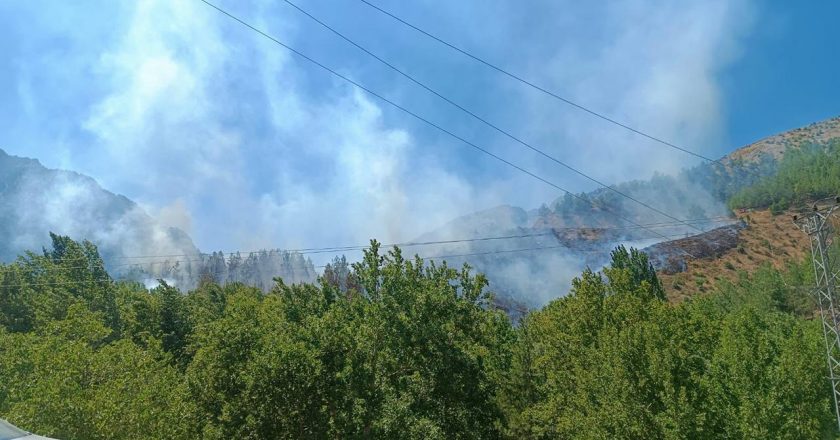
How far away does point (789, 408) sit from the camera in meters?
25.3

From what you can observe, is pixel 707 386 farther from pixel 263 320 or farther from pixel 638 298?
pixel 263 320

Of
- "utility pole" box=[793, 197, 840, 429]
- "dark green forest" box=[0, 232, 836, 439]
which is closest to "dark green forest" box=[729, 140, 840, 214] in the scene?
"dark green forest" box=[0, 232, 836, 439]

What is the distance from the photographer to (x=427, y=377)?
90.3ft

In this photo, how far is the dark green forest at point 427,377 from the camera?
23469 millimetres

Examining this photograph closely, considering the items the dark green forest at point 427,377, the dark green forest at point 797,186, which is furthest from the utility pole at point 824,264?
the dark green forest at point 797,186

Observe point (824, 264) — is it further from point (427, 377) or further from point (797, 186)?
point (797, 186)

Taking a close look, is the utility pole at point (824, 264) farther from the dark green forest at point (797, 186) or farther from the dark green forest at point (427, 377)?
the dark green forest at point (797, 186)

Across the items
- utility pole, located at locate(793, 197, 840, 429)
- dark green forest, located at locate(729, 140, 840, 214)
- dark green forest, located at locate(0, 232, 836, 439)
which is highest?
dark green forest, located at locate(729, 140, 840, 214)

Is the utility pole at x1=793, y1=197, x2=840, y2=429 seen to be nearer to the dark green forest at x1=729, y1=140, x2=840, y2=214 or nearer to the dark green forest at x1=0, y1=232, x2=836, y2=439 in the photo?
the dark green forest at x1=0, y1=232, x2=836, y2=439

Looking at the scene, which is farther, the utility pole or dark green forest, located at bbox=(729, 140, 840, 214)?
dark green forest, located at bbox=(729, 140, 840, 214)

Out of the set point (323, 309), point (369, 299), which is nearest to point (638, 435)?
point (369, 299)

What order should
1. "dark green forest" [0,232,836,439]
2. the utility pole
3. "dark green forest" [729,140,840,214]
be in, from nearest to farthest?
"dark green forest" [0,232,836,439]
the utility pole
"dark green forest" [729,140,840,214]

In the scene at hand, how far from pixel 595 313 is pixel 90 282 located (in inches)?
2382

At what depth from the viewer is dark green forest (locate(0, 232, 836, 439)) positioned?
924 inches
